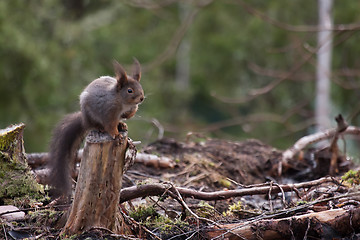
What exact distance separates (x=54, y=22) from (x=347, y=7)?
6764mm

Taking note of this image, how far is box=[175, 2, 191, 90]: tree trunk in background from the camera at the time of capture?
18.2 metres

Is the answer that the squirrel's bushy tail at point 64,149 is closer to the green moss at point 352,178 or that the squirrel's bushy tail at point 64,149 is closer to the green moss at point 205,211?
the green moss at point 205,211

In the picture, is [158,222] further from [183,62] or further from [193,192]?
[183,62]

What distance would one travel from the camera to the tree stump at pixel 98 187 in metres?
2.39

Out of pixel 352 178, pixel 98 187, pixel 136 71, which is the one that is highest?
pixel 136 71

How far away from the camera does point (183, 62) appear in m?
18.7


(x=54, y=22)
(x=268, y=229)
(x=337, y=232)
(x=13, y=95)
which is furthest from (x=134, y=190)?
(x=54, y=22)

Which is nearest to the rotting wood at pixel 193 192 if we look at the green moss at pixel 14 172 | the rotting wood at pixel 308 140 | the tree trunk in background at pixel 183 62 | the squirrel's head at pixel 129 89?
the squirrel's head at pixel 129 89

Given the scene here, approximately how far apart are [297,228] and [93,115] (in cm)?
128

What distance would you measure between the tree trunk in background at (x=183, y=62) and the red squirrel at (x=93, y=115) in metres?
15.1

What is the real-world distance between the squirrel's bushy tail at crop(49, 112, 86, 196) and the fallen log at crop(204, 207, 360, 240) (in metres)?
0.84

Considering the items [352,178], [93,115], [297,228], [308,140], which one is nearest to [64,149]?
[93,115]

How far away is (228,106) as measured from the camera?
1496 cm

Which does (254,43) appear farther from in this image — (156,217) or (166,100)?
(156,217)
